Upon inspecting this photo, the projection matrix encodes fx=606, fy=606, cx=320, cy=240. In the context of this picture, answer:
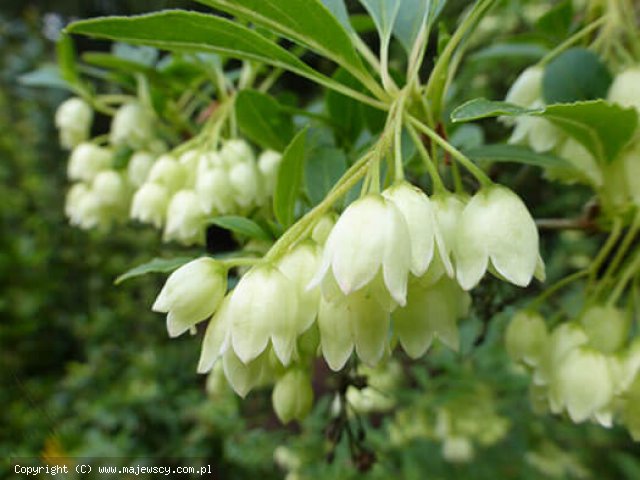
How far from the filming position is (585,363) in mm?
725

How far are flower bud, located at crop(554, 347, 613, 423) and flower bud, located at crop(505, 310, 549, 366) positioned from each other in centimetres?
7

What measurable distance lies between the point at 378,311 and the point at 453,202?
0.14 m

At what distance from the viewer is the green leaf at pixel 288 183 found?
0.65 meters

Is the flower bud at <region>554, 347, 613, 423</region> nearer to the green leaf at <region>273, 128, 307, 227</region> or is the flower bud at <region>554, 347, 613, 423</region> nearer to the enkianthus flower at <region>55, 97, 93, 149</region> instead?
the green leaf at <region>273, 128, 307, 227</region>

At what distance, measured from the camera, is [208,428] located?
8.72 feet

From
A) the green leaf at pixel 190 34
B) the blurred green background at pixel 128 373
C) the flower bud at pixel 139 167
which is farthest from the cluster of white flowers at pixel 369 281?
the flower bud at pixel 139 167

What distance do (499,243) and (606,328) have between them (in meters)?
0.34

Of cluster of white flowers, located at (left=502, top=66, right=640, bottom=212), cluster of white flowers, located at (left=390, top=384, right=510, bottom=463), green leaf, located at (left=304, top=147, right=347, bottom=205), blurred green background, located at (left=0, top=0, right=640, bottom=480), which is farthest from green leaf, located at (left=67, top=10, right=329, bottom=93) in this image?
cluster of white flowers, located at (left=390, top=384, right=510, bottom=463)

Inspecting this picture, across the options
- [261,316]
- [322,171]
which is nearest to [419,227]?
[261,316]

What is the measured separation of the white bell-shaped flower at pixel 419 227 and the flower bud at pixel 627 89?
1.18 feet

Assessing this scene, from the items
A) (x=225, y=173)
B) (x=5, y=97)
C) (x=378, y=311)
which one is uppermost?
(x=378, y=311)

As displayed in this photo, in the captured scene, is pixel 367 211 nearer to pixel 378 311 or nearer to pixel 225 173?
pixel 378 311

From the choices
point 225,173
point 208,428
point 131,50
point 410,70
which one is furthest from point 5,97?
point 410,70

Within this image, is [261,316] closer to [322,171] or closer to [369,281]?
[369,281]
